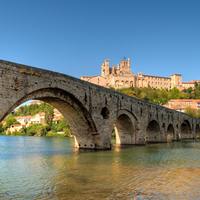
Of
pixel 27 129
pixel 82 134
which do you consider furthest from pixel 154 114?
pixel 27 129

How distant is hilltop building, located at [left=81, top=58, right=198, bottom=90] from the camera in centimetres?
9388

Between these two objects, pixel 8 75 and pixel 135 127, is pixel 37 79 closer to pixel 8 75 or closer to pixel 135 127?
pixel 8 75

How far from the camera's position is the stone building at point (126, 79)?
93875 mm

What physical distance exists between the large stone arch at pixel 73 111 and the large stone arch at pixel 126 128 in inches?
216

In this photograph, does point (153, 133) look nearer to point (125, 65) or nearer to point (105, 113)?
point (105, 113)

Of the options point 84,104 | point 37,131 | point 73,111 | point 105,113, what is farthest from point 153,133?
point 37,131

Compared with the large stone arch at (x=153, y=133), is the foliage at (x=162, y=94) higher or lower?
higher

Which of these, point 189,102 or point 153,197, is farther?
point 189,102

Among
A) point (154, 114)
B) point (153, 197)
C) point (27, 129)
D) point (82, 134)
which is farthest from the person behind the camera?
point (27, 129)

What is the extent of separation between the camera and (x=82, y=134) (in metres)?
17.3

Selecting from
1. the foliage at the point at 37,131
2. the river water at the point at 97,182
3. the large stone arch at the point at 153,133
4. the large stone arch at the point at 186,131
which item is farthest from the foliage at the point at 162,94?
the river water at the point at 97,182

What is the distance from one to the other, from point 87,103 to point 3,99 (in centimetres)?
645

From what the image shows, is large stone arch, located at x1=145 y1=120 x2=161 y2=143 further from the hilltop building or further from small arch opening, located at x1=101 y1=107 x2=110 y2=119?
the hilltop building

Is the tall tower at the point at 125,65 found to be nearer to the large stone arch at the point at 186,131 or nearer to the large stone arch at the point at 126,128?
the large stone arch at the point at 186,131
